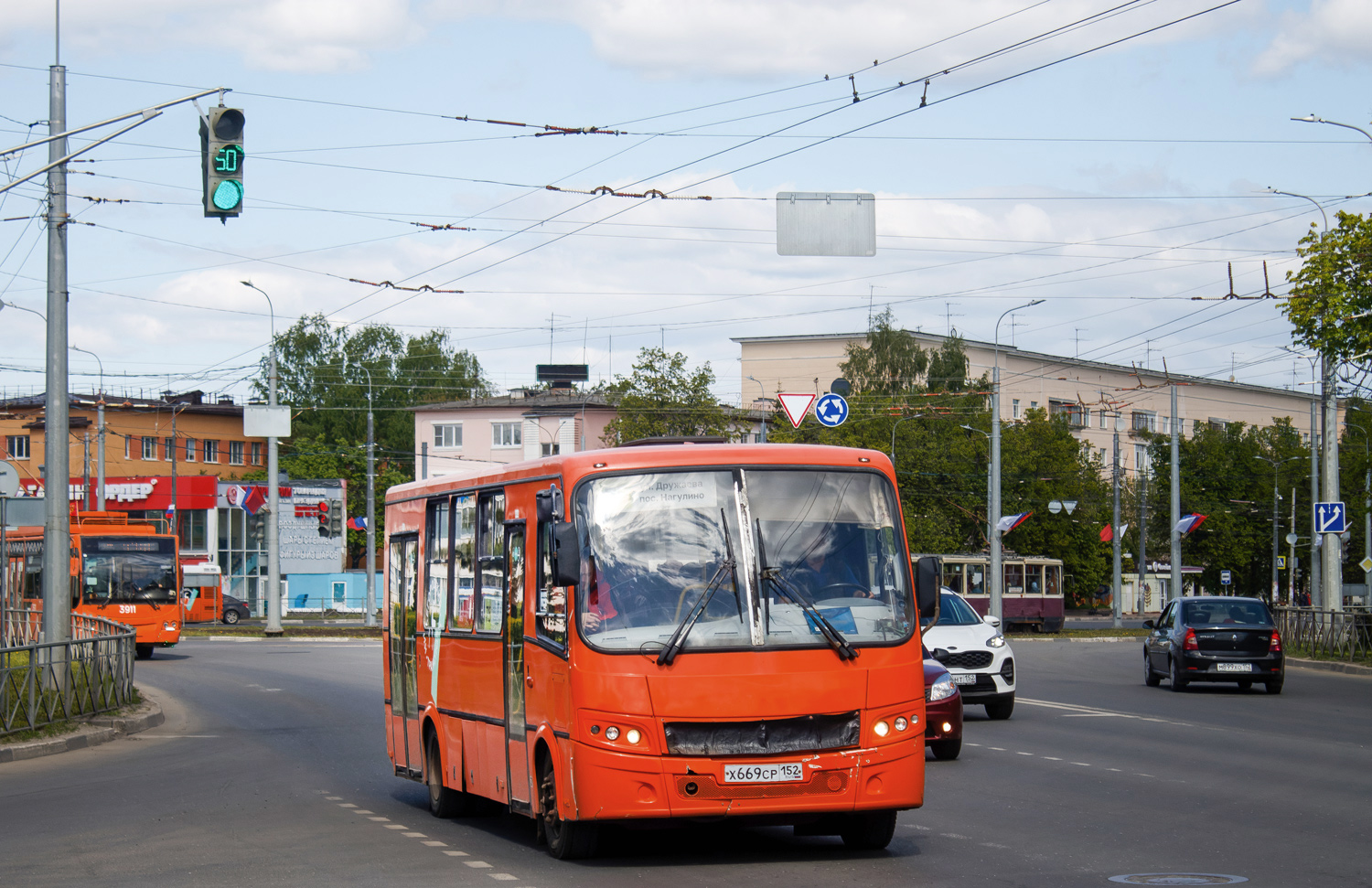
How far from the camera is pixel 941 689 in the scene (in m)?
15.8

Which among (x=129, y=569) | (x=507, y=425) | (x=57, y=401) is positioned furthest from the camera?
(x=507, y=425)

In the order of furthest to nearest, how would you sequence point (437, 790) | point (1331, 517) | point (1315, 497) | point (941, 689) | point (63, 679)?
point (1315, 497), point (1331, 517), point (63, 679), point (941, 689), point (437, 790)

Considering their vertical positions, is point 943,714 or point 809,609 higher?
point 809,609

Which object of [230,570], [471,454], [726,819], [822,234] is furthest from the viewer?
[471,454]

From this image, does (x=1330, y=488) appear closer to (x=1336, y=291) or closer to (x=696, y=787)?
(x=1336, y=291)

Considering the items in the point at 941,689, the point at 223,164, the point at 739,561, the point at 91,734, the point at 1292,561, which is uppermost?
the point at 223,164

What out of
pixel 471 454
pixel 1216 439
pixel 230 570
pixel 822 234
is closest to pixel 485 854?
pixel 822 234

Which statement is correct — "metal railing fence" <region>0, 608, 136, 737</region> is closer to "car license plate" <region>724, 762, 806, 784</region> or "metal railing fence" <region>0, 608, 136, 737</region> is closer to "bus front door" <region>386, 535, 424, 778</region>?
"bus front door" <region>386, 535, 424, 778</region>

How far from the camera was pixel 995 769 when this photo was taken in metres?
15.2

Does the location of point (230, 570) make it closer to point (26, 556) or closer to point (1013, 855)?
point (26, 556)

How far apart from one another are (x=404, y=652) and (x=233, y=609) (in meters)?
59.4

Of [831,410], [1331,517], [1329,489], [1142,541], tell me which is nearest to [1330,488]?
[1329,489]

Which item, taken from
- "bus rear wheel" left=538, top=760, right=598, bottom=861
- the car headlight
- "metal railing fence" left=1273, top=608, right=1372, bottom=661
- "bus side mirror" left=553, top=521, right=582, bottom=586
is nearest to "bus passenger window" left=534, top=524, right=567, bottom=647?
"bus side mirror" left=553, top=521, right=582, bottom=586

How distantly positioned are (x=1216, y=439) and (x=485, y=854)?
94.3 meters
